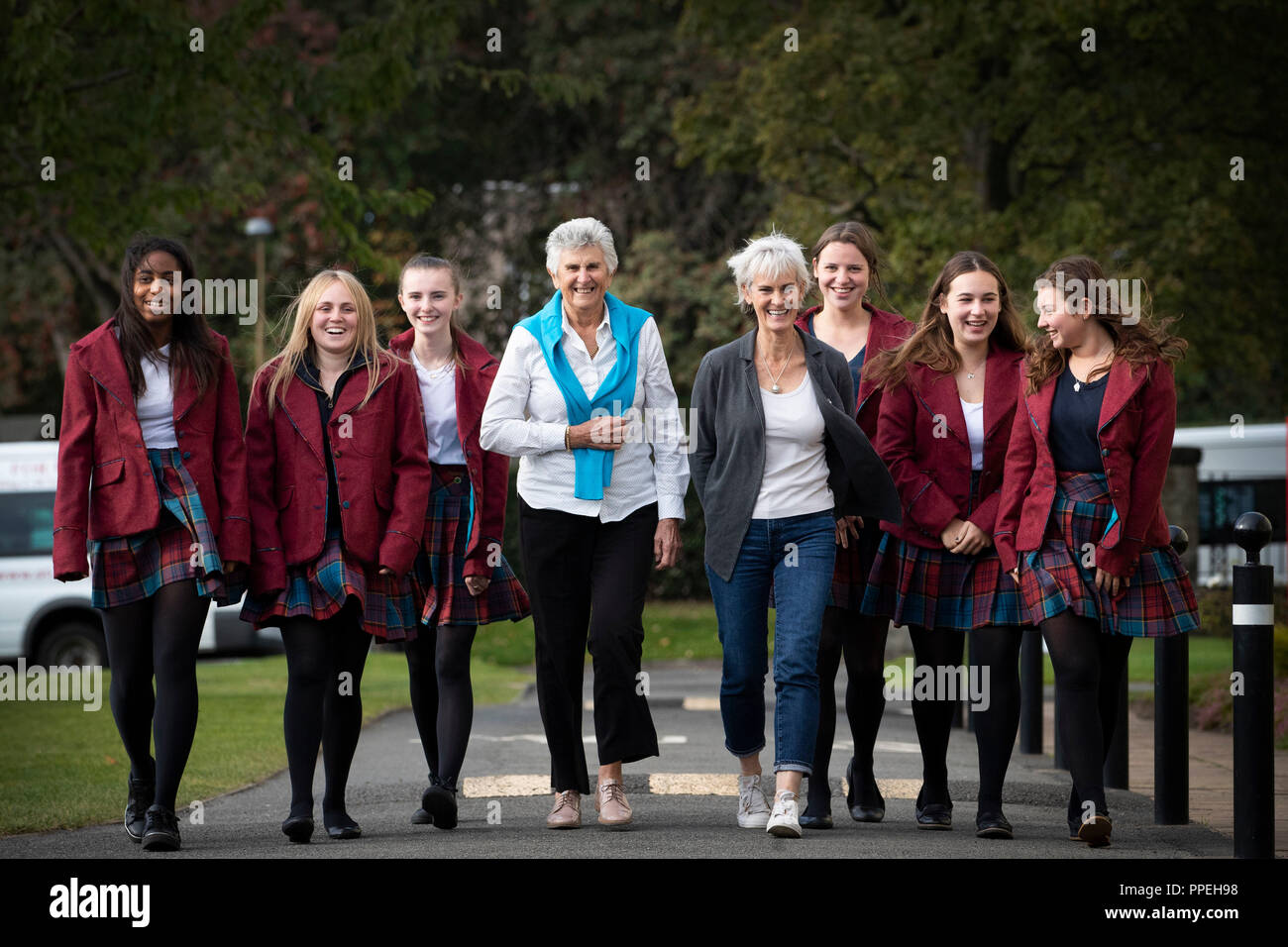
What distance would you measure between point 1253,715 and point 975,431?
1.42m

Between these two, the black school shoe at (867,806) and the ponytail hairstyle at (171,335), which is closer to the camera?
the ponytail hairstyle at (171,335)

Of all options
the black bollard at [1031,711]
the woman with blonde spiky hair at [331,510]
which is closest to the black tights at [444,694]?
the woman with blonde spiky hair at [331,510]

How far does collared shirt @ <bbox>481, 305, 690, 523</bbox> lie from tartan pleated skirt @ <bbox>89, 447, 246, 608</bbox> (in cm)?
105

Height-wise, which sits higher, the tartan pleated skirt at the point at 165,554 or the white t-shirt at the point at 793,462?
the white t-shirt at the point at 793,462

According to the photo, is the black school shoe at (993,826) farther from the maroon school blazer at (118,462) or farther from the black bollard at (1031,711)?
the black bollard at (1031,711)

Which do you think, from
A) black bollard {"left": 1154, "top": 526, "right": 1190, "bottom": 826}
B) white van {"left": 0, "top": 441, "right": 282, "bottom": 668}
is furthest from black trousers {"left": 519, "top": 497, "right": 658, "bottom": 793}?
white van {"left": 0, "top": 441, "right": 282, "bottom": 668}

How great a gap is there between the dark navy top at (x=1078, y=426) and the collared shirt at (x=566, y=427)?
52.1 inches

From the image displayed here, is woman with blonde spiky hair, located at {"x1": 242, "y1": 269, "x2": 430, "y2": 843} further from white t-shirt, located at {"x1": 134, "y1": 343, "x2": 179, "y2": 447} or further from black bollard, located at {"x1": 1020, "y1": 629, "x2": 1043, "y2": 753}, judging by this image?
black bollard, located at {"x1": 1020, "y1": 629, "x2": 1043, "y2": 753}

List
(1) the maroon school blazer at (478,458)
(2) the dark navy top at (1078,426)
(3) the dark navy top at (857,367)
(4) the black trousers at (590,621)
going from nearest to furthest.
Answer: (2) the dark navy top at (1078,426) → (4) the black trousers at (590,621) → (1) the maroon school blazer at (478,458) → (3) the dark navy top at (857,367)

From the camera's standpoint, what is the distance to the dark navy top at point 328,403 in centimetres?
616

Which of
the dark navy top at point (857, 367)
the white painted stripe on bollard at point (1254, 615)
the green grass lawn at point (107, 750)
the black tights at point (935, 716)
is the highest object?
the dark navy top at point (857, 367)

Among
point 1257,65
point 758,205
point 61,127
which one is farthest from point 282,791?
point 758,205

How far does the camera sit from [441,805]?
625 centimetres
